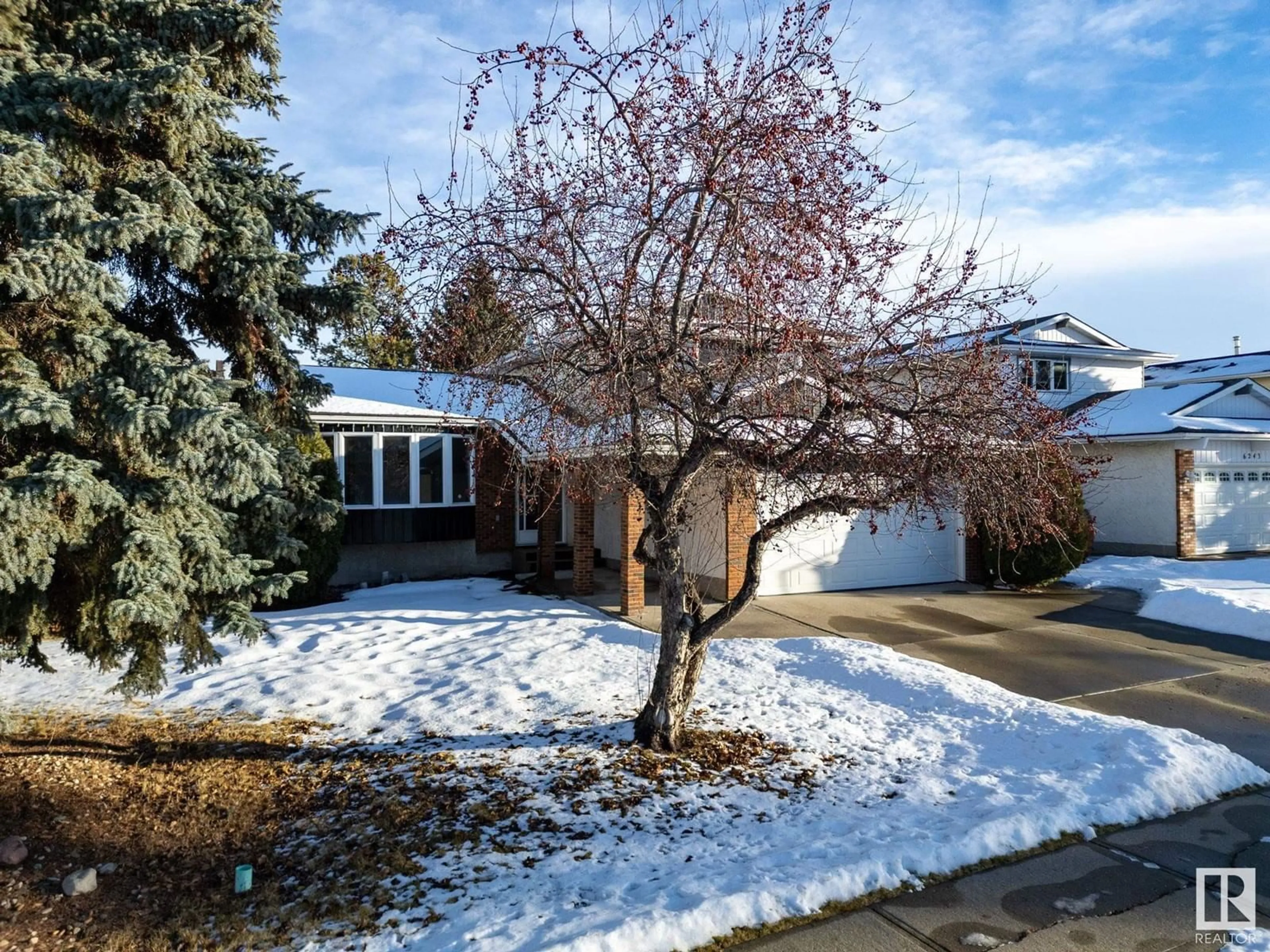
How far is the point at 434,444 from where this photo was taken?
13711 millimetres

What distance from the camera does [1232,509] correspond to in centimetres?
1727

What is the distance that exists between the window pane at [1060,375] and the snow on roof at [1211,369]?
6835 mm

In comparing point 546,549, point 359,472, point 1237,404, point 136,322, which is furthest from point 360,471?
point 1237,404

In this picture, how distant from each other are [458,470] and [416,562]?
1.77 metres

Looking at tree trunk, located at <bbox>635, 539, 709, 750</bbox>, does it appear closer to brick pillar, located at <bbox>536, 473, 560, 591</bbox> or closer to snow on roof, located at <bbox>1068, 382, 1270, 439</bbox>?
brick pillar, located at <bbox>536, 473, 560, 591</bbox>

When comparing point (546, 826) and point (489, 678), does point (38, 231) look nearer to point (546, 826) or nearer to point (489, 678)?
point (546, 826)

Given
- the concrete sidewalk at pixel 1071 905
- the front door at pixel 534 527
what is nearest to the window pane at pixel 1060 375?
the front door at pixel 534 527

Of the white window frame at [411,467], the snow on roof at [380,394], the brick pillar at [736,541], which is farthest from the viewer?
the white window frame at [411,467]

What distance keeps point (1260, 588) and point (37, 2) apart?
16170 millimetres

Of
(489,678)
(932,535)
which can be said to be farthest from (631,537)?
(932,535)

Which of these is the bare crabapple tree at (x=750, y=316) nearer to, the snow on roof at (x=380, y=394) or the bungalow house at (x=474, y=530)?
the snow on roof at (x=380, y=394)

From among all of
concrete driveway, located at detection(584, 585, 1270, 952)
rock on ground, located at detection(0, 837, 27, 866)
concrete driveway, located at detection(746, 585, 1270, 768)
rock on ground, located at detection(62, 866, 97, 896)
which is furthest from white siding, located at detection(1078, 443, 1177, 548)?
rock on ground, located at detection(0, 837, 27, 866)

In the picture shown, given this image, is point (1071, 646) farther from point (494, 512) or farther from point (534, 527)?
point (494, 512)

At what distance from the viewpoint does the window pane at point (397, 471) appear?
13344 mm
